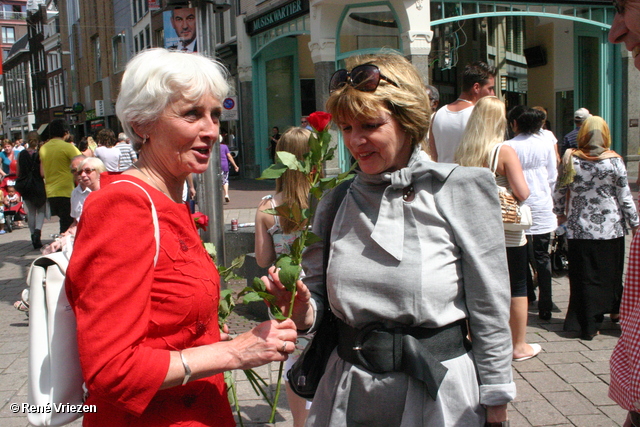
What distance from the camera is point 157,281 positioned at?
5.47 ft

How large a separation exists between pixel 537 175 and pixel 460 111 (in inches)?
34.2

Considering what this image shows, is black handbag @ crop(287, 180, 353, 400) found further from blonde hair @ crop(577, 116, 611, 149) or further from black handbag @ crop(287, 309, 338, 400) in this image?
blonde hair @ crop(577, 116, 611, 149)

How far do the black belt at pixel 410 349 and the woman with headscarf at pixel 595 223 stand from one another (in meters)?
3.60

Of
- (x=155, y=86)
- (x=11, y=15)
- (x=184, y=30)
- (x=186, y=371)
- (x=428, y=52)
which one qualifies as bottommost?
(x=186, y=371)

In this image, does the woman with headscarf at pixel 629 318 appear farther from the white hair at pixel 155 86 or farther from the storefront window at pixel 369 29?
the storefront window at pixel 369 29

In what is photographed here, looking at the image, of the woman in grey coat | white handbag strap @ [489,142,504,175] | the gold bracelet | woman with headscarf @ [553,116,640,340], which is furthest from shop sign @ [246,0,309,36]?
the gold bracelet

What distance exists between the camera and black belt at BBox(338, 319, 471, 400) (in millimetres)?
1901

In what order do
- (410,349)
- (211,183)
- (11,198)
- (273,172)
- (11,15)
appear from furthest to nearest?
(11,15)
(11,198)
(211,183)
(410,349)
(273,172)

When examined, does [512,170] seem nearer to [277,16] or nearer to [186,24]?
[186,24]

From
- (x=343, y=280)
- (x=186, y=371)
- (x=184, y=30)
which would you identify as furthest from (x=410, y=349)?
(x=184, y=30)

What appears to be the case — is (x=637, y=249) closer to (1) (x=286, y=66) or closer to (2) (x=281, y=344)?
(2) (x=281, y=344)

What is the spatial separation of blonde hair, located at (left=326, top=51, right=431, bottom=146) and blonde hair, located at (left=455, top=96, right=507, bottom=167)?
7.92 ft

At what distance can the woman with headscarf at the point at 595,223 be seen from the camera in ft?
16.9

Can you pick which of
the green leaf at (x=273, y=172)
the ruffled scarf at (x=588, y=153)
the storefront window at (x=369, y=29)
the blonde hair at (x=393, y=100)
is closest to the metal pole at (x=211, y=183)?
the ruffled scarf at (x=588, y=153)
